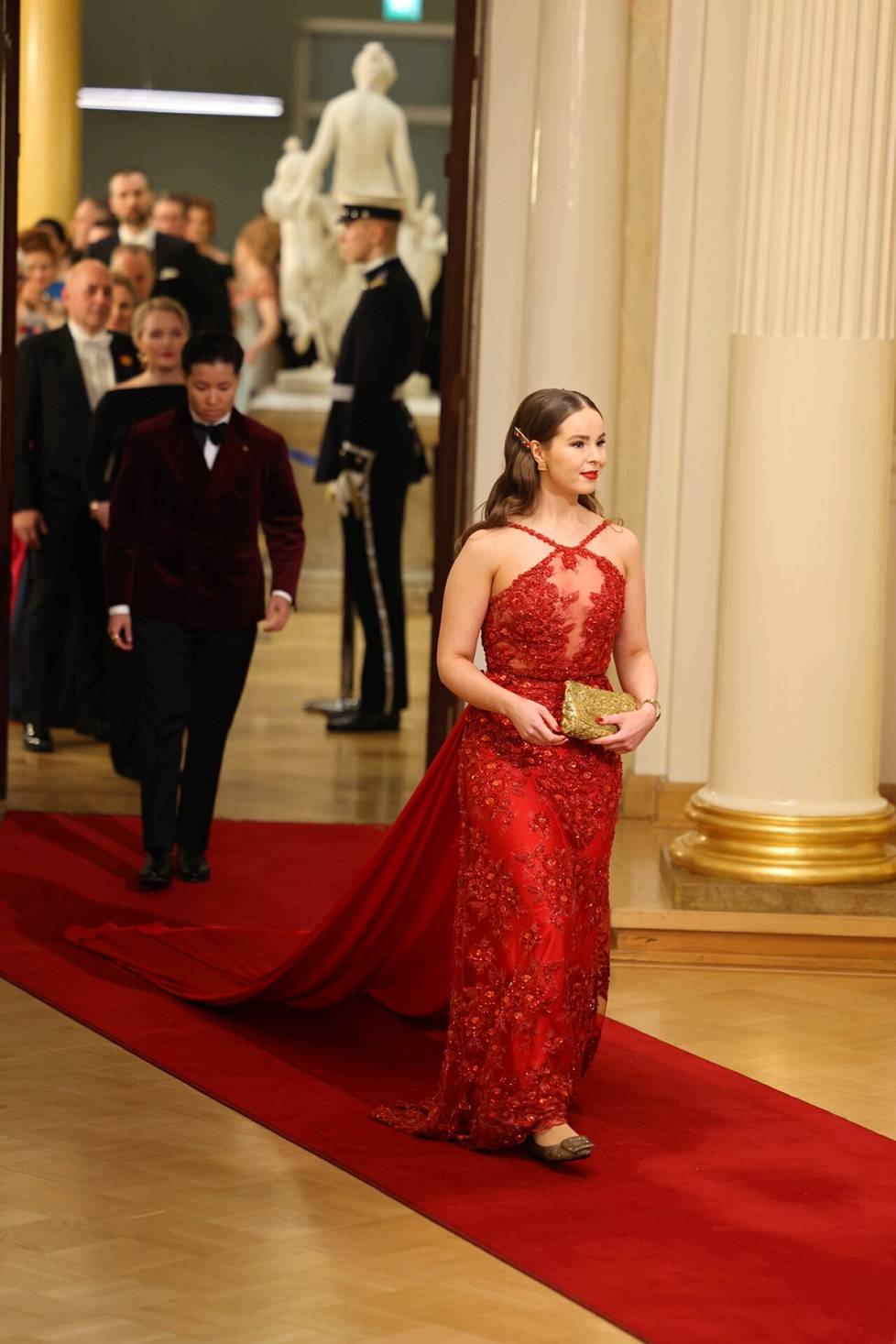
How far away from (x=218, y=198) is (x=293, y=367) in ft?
15.8

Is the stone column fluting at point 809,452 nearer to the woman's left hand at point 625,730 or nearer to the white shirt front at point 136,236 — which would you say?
the woman's left hand at point 625,730

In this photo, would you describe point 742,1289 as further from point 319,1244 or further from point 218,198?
point 218,198

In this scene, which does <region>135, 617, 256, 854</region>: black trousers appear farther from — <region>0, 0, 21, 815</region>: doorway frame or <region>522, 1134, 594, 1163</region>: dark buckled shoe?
<region>522, 1134, 594, 1163</region>: dark buckled shoe

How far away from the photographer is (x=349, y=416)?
30.5 ft

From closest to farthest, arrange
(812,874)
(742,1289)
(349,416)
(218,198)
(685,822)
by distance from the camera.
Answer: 1. (742,1289)
2. (812,874)
3. (685,822)
4. (349,416)
5. (218,198)

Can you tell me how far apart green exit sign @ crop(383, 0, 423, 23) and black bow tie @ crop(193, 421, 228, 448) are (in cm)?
1261

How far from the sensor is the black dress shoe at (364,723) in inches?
381

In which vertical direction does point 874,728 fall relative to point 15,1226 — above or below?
above

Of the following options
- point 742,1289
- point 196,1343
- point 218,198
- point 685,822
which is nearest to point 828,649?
point 685,822

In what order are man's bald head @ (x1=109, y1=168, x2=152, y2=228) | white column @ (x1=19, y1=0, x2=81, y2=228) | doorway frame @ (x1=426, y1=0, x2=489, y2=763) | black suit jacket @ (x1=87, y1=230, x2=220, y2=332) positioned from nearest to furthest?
doorway frame @ (x1=426, y1=0, x2=489, y2=763)
black suit jacket @ (x1=87, y1=230, x2=220, y2=332)
man's bald head @ (x1=109, y1=168, x2=152, y2=228)
white column @ (x1=19, y1=0, x2=81, y2=228)

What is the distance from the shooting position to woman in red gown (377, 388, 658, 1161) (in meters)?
4.43

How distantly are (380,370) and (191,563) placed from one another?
2.91 meters

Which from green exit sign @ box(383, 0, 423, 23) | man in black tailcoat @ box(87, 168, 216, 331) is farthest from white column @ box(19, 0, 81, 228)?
green exit sign @ box(383, 0, 423, 23)

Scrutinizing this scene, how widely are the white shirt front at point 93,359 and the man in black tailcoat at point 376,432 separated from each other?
3.47ft
